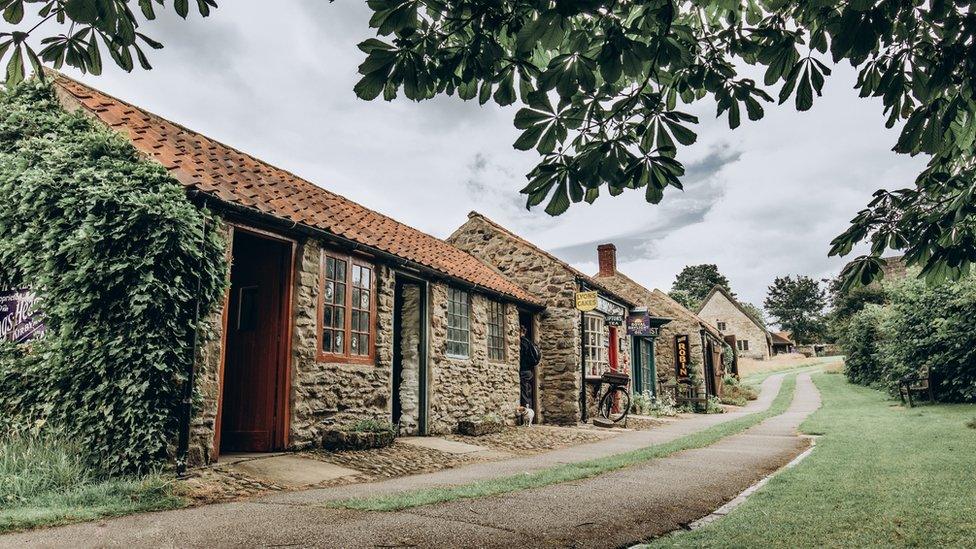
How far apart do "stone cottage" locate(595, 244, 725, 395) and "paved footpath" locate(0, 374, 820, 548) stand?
1691 centimetres

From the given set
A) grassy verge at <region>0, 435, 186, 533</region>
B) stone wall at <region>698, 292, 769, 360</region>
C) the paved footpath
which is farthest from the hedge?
stone wall at <region>698, 292, 769, 360</region>

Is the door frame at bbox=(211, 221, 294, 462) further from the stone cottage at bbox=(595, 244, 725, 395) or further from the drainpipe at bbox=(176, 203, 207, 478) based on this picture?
the stone cottage at bbox=(595, 244, 725, 395)

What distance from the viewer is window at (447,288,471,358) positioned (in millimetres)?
12242

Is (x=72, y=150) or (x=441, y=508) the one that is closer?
(x=441, y=508)

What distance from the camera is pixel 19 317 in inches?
279

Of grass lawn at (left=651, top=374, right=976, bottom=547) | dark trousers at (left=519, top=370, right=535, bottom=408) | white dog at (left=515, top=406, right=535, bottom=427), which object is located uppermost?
dark trousers at (left=519, top=370, right=535, bottom=408)

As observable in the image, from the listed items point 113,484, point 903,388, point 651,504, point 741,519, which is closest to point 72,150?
point 113,484

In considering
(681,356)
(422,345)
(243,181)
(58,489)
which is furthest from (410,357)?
(681,356)

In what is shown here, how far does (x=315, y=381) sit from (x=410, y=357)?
293 cm

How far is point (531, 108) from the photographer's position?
8.74ft

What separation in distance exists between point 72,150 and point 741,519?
806 cm

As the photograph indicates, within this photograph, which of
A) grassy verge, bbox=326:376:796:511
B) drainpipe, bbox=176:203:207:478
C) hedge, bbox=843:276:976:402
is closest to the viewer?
grassy verge, bbox=326:376:796:511

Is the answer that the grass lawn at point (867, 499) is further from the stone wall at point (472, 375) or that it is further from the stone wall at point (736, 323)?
the stone wall at point (736, 323)

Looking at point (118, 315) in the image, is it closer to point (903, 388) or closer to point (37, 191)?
point (37, 191)
